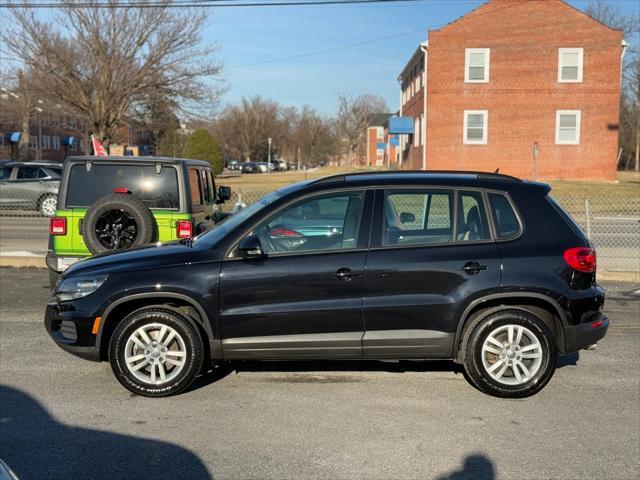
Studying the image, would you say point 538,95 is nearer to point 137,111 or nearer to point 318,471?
point 137,111

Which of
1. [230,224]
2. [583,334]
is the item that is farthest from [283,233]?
[583,334]

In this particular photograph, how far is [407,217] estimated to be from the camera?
17.7 feet

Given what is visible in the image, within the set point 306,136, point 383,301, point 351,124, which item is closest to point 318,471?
point 383,301

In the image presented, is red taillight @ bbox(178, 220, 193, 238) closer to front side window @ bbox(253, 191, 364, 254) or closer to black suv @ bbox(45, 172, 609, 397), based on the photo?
black suv @ bbox(45, 172, 609, 397)

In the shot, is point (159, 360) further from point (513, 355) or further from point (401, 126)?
point (401, 126)

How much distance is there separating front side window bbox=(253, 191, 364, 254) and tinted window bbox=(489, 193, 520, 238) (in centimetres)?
109

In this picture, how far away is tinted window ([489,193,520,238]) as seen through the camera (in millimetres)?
5152

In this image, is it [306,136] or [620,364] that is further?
[306,136]

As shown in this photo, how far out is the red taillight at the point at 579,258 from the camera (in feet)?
16.6

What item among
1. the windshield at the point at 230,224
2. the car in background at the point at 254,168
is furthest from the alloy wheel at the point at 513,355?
the car in background at the point at 254,168

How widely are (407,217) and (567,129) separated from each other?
31.8 meters

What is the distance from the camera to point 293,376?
560 centimetres

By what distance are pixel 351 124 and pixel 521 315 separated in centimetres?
7543

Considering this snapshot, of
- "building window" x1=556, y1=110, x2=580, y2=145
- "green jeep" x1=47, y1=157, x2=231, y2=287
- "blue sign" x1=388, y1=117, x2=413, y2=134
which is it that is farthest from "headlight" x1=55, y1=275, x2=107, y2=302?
"blue sign" x1=388, y1=117, x2=413, y2=134
